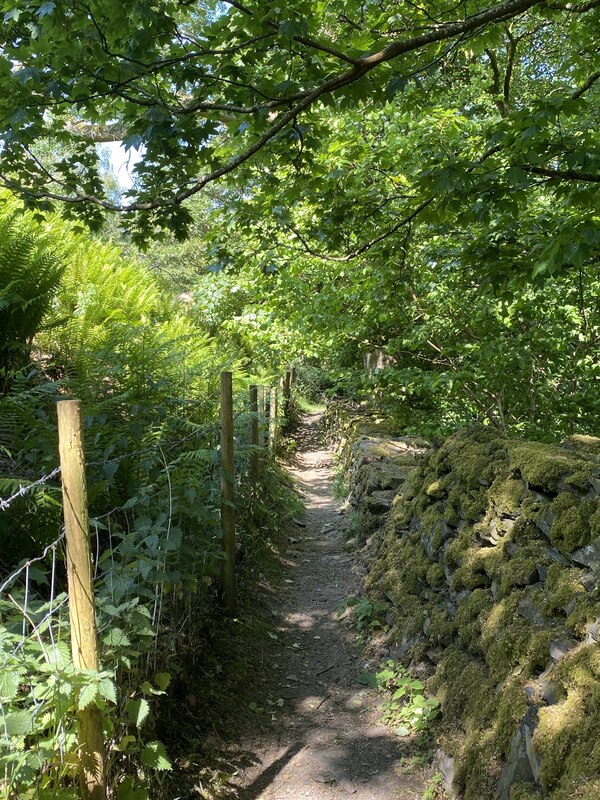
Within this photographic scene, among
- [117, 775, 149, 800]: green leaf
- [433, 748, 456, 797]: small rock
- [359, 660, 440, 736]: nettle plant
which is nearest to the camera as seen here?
[117, 775, 149, 800]: green leaf

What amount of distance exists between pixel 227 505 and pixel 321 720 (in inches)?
66.2

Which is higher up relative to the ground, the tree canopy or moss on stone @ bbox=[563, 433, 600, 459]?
the tree canopy

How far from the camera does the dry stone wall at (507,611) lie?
7.24 ft

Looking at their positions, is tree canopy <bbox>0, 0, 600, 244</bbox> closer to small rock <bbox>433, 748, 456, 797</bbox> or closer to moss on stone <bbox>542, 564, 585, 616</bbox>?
moss on stone <bbox>542, 564, 585, 616</bbox>

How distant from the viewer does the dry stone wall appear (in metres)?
2.21

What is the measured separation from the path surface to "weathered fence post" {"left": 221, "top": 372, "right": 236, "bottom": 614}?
2.04 feet

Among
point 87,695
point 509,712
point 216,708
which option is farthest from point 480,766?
point 87,695

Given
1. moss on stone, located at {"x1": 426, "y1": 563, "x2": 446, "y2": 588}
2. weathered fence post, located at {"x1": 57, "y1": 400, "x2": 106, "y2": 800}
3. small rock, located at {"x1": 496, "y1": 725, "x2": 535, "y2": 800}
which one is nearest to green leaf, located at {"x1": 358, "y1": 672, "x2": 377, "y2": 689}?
moss on stone, located at {"x1": 426, "y1": 563, "x2": 446, "y2": 588}

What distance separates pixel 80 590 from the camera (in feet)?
6.69

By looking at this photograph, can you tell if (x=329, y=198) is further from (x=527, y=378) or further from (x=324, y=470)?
(x=324, y=470)

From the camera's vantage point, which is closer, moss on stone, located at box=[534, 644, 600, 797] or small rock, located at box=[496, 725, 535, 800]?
moss on stone, located at box=[534, 644, 600, 797]

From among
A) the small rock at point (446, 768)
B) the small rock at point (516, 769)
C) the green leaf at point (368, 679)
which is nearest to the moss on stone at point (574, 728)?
the small rock at point (516, 769)

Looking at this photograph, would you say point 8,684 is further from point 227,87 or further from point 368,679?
point 227,87

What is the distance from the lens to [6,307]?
5.07 m
